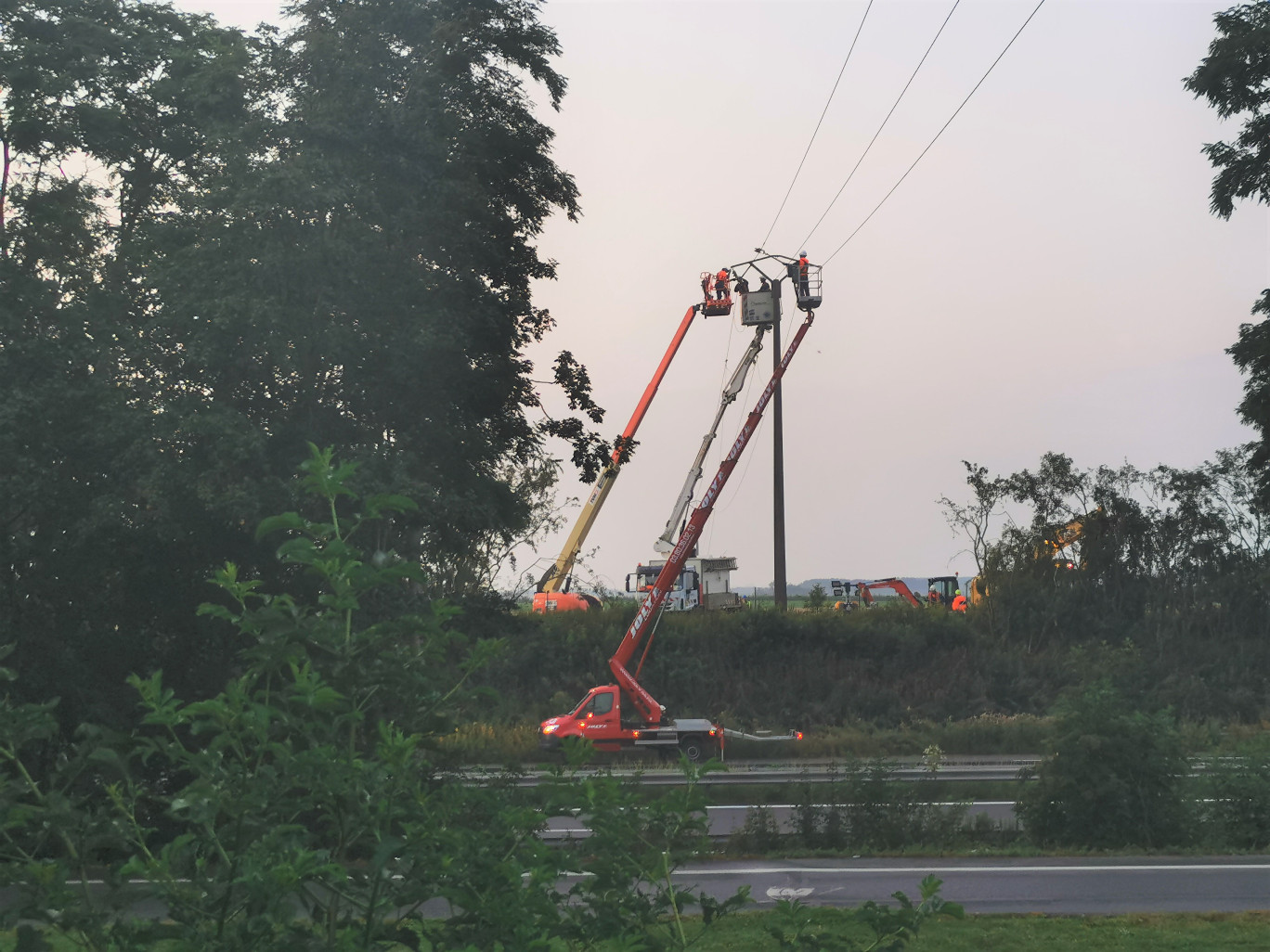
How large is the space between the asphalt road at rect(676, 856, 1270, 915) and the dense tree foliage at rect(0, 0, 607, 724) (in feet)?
20.9

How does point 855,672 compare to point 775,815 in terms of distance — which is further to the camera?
point 855,672

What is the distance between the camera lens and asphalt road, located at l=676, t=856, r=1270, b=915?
36.4 feet

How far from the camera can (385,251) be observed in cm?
1647

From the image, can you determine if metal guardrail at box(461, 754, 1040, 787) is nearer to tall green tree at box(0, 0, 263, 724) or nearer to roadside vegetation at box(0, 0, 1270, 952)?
roadside vegetation at box(0, 0, 1270, 952)

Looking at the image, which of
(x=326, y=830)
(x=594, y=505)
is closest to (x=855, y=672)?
(x=594, y=505)

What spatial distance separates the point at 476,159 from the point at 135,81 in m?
5.46

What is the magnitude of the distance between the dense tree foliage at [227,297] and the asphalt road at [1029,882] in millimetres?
6383

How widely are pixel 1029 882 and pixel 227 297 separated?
11.7 m

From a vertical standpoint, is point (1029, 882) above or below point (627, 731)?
below

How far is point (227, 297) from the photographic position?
14938 mm

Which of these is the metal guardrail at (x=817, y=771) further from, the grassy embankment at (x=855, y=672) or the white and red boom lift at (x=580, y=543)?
the white and red boom lift at (x=580, y=543)

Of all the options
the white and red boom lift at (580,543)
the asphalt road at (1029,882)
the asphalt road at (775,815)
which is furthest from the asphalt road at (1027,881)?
the white and red boom lift at (580,543)

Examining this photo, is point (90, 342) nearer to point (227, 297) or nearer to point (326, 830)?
point (227, 297)

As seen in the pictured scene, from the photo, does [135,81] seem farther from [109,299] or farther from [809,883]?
[809,883]
